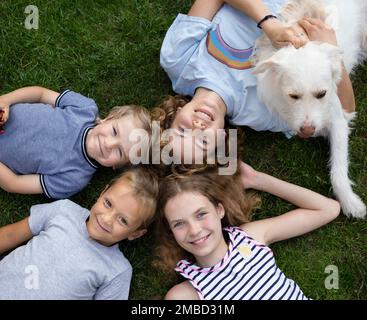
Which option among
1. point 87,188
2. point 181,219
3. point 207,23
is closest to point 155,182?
point 181,219

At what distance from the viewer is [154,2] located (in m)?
4.15

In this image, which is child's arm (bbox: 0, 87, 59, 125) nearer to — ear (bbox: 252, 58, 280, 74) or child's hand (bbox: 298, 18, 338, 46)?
ear (bbox: 252, 58, 280, 74)

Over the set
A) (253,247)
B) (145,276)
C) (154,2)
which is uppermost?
(154,2)

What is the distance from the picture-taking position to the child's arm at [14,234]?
3490 millimetres

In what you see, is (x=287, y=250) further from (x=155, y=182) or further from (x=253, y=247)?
(x=155, y=182)

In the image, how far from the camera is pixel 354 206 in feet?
12.0

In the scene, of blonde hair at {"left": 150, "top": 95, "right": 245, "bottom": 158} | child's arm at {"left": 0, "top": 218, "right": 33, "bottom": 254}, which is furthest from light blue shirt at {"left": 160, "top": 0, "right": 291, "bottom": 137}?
child's arm at {"left": 0, "top": 218, "right": 33, "bottom": 254}

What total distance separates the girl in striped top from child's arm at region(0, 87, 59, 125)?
116cm

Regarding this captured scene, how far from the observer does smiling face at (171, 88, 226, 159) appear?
10.8 ft

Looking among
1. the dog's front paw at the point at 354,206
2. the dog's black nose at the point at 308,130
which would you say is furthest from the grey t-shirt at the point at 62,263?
the dog's front paw at the point at 354,206

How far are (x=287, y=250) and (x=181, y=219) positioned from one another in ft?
3.18

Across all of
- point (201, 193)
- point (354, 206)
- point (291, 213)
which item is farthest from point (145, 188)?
point (354, 206)

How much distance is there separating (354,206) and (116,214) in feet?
5.78

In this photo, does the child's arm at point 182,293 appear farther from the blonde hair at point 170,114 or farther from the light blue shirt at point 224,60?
the light blue shirt at point 224,60
